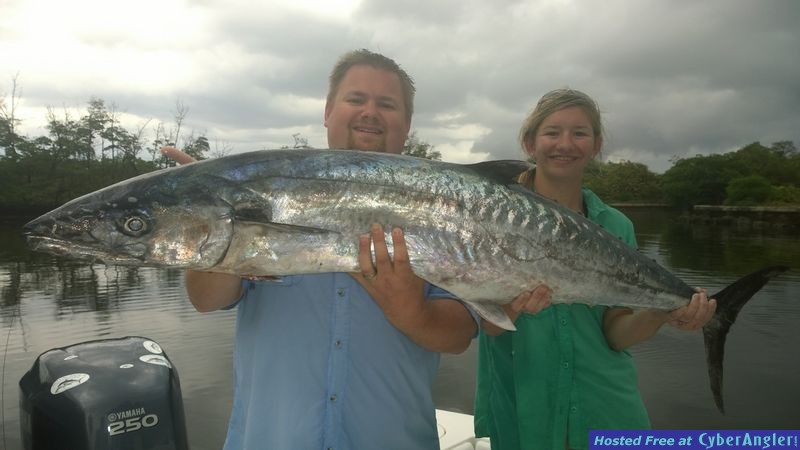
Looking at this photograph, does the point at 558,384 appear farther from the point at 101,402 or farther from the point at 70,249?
the point at 101,402

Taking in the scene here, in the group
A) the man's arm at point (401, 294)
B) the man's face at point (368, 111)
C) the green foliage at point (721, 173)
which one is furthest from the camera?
the green foliage at point (721, 173)

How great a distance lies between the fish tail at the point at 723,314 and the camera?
3.38 m

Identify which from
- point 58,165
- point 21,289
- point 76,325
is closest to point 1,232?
point 58,165

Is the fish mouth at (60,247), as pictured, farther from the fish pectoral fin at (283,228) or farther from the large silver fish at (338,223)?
the fish pectoral fin at (283,228)

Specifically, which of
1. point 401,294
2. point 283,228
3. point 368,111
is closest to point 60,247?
point 283,228

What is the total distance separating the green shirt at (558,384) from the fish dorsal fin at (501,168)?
965 mm

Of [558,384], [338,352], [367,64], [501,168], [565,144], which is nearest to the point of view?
[338,352]

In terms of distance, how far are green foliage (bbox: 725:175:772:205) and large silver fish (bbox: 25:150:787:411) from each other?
76507mm

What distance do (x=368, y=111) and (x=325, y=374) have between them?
1407 millimetres

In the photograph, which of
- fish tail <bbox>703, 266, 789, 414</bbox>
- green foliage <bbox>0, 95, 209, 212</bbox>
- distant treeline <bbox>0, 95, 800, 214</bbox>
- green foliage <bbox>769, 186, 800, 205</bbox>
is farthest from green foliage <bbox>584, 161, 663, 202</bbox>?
fish tail <bbox>703, 266, 789, 414</bbox>

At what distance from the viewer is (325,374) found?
2033 mm

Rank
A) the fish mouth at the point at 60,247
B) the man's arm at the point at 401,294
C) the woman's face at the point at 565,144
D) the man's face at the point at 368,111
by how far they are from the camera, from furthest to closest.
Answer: the woman's face at the point at 565,144 < the man's face at the point at 368,111 < the man's arm at the point at 401,294 < the fish mouth at the point at 60,247

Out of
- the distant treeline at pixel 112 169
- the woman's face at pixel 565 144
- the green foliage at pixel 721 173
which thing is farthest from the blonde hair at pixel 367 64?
the green foliage at pixel 721 173

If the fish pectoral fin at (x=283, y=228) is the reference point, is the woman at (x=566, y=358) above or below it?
below
